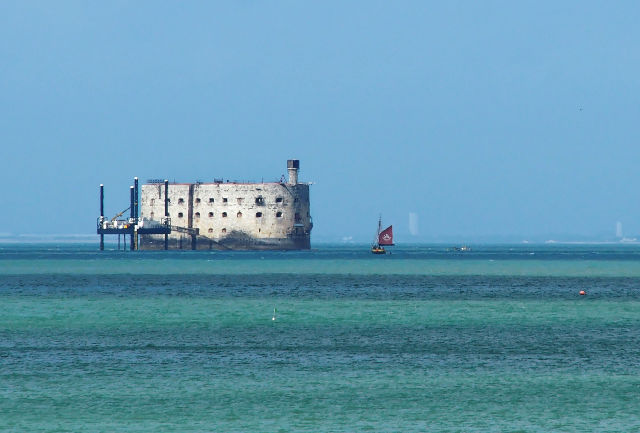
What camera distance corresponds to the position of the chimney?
176125 mm

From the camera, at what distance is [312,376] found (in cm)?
2989

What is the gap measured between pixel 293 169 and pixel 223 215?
41.5 ft

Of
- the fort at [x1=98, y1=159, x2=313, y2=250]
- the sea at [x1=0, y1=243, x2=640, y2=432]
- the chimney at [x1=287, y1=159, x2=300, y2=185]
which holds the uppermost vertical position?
the chimney at [x1=287, y1=159, x2=300, y2=185]

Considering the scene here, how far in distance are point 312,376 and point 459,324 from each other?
17.8 meters

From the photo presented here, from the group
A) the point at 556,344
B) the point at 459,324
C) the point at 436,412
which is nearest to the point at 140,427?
the point at 436,412

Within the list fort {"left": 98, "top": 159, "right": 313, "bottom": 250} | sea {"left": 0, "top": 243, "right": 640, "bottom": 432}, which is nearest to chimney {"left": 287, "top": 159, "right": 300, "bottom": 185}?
fort {"left": 98, "top": 159, "right": 313, "bottom": 250}

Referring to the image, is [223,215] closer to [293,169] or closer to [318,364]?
[293,169]

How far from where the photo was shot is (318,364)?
32.3 meters

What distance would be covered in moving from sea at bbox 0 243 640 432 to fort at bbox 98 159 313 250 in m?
112

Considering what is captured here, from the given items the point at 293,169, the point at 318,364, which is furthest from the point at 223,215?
the point at 318,364

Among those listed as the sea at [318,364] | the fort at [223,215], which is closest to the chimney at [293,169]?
the fort at [223,215]

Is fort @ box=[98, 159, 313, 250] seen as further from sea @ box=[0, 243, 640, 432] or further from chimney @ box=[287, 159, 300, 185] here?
sea @ box=[0, 243, 640, 432]

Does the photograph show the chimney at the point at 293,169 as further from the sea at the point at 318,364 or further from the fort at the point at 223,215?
the sea at the point at 318,364

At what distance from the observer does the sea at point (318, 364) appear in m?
24.2
